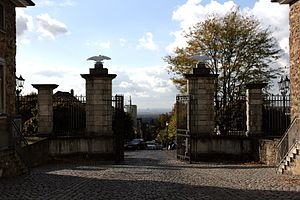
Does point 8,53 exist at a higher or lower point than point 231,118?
higher

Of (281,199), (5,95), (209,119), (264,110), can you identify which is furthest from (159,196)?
(264,110)

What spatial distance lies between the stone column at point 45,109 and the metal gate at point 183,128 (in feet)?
19.4

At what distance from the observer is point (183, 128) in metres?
22.1

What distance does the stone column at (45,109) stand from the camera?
20.6 metres

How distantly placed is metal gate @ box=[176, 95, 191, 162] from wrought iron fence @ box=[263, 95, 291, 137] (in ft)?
11.7

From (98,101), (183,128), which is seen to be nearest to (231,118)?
(183,128)

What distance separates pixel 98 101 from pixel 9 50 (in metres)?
5.21

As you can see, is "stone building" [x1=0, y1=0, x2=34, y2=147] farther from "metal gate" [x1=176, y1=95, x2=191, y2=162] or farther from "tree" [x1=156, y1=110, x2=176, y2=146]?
"tree" [x1=156, y1=110, x2=176, y2=146]

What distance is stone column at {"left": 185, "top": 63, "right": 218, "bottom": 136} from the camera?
2095cm

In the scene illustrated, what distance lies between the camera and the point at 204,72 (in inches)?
831

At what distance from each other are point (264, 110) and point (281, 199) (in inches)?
441

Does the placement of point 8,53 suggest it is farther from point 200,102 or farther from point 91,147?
point 200,102

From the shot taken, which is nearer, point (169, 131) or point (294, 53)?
point (294, 53)

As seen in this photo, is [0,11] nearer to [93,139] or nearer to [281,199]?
[93,139]
